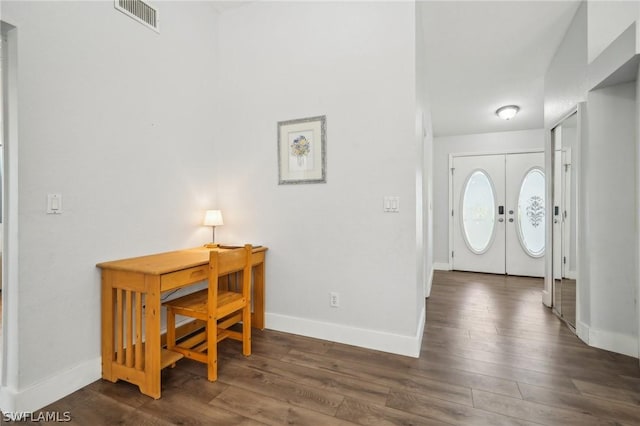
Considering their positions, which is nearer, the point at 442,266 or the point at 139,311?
the point at 139,311

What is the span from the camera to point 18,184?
1.58m

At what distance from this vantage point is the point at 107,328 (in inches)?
76.0

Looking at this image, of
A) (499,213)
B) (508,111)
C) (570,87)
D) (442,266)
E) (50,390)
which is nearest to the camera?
(50,390)

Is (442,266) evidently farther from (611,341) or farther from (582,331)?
(611,341)

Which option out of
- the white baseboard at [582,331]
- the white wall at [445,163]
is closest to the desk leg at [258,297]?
the white baseboard at [582,331]

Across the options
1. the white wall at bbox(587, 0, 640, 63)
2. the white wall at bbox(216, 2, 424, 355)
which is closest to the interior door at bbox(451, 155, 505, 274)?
the white wall at bbox(587, 0, 640, 63)

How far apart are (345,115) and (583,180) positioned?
2.08 m

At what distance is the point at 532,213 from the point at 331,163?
4329mm

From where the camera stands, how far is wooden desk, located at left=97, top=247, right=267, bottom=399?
5.75ft

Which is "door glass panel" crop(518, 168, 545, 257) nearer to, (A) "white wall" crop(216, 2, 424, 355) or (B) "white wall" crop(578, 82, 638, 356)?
(B) "white wall" crop(578, 82, 638, 356)

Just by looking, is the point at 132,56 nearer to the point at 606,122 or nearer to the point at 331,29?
the point at 331,29

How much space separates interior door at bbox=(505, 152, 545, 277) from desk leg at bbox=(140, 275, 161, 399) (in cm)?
550

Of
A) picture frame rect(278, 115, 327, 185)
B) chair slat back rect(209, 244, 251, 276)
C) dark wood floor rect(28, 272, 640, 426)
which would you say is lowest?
dark wood floor rect(28, 272, 640, 426)

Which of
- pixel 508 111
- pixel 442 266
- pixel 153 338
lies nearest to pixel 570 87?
pixel 508 111
